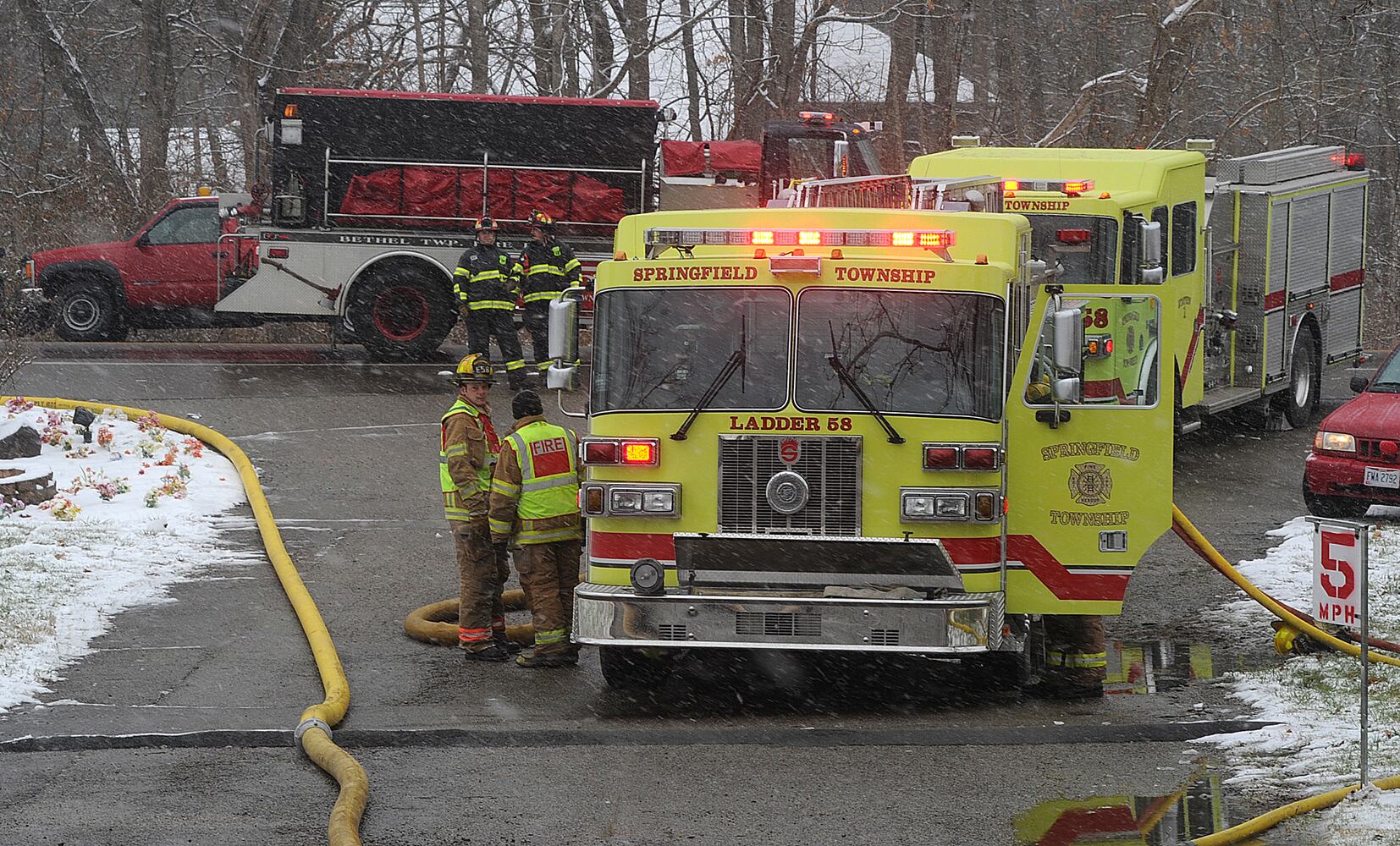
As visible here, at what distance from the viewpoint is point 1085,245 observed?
13.3m

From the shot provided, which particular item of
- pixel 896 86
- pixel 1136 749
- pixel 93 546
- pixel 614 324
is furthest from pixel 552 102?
pixel 1136 749

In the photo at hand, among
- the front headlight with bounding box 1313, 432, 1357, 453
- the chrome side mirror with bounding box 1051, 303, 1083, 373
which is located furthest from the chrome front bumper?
the front headlight with bounding box 1313, 432, 1357, 453

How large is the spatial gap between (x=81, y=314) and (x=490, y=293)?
674cm

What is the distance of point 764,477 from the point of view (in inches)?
325

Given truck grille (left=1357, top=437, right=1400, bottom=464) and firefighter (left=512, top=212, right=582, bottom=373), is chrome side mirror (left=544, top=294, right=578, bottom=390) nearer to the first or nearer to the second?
truck grille (left=1357, top=437, right=1400, bottom=464)

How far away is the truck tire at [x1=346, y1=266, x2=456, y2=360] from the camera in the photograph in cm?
2038

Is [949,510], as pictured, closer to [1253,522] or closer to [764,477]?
[764,477]

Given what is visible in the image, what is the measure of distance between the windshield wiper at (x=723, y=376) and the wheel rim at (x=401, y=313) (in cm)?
1252

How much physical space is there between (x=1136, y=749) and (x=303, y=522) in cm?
714

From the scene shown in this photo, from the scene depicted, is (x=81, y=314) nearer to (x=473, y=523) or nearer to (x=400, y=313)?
(x=400, y=313)

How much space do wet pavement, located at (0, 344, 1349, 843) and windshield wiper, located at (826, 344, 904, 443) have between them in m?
1.35

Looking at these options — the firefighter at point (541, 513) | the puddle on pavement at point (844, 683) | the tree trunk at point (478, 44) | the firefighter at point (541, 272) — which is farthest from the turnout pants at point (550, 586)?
the tree trunk at point (478, 44)

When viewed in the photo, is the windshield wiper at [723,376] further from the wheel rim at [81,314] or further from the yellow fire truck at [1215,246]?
the wheel rim at [81,314]

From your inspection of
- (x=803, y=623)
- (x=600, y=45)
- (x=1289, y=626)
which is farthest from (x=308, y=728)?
(x=600, y=45)
